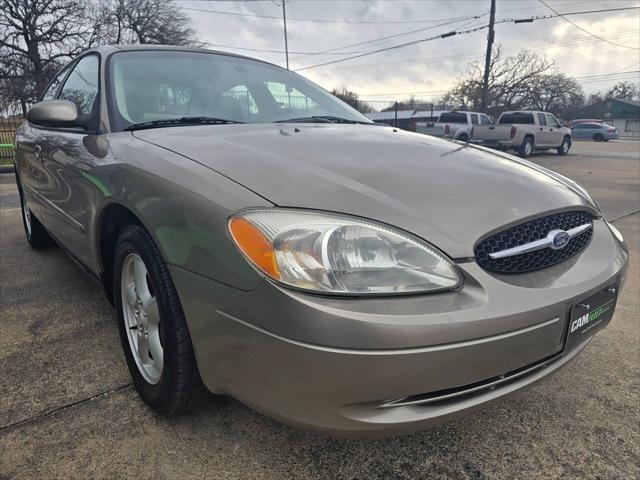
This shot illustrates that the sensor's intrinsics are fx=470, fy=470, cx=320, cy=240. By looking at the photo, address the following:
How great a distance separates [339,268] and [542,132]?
19.4 metres

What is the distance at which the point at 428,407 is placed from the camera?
51.6 inches

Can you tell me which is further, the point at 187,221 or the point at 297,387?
the point at 187,221

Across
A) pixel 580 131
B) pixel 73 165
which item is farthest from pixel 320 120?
pixel 580 131

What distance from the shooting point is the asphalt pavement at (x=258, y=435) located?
1.59 m

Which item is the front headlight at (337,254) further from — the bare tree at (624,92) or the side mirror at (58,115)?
the bare tree at (624,92)

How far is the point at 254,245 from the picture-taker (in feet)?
4.21

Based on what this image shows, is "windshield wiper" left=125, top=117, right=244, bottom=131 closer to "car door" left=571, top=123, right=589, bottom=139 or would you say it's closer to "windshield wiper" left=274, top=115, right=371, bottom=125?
"windshield wiper" left=274, top=115, right=371, bottom=125

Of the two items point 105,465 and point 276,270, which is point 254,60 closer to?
point 276,270

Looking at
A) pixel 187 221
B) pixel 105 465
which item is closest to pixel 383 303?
pixel 187 221

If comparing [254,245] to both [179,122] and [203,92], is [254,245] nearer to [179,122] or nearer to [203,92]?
[179,122]

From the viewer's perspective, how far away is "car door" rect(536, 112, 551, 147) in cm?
1806

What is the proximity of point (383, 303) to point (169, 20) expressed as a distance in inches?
1247

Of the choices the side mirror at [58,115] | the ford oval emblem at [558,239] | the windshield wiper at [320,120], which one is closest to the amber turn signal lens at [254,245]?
the ford oval emblem at [558,239]

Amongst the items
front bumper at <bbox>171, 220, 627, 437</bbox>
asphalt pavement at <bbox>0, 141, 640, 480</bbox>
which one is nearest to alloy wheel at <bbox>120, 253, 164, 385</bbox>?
asphalt pavement at <bbox>0, 141, 640, 480</bbox>
